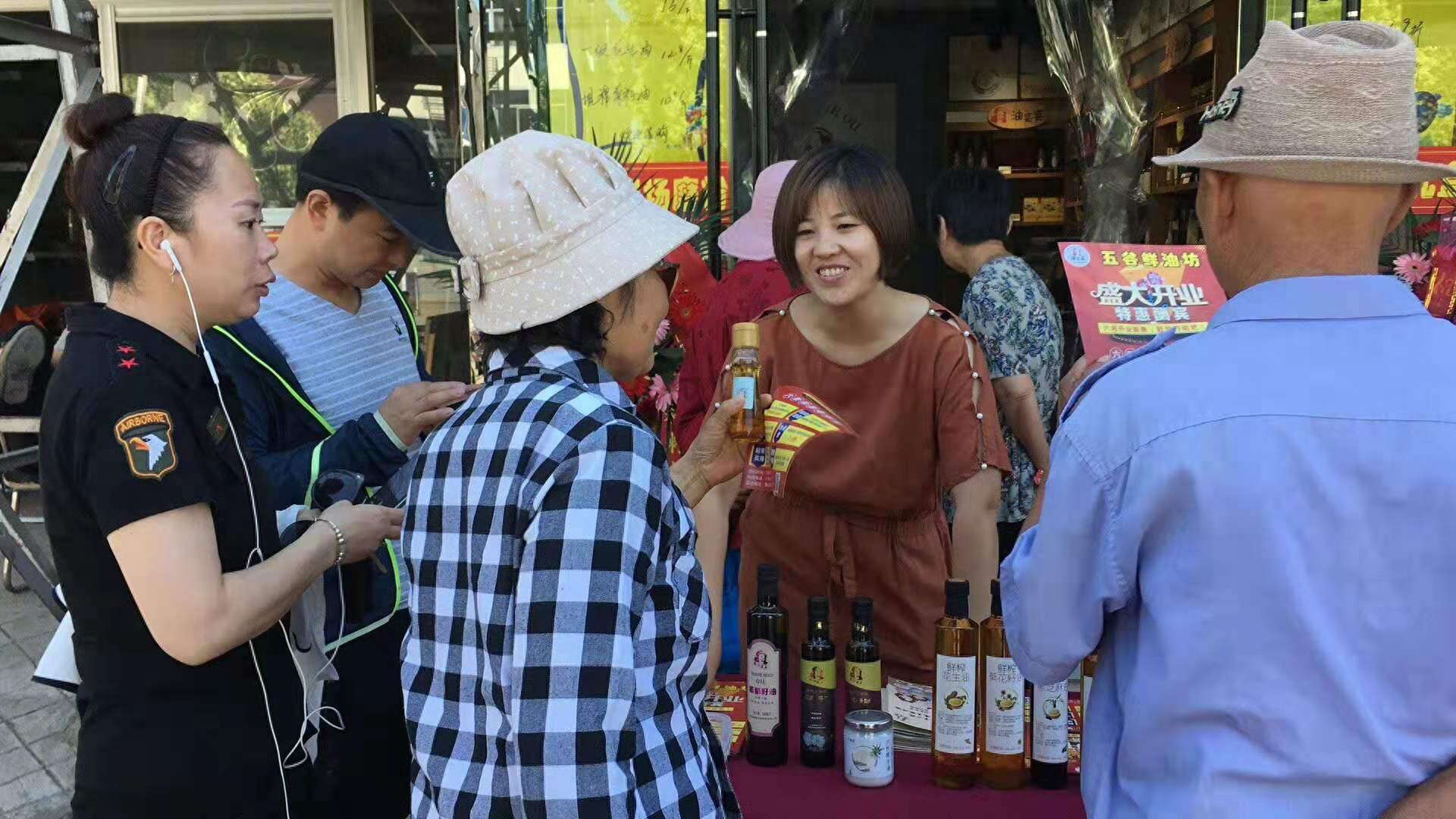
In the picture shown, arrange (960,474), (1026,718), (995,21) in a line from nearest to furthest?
(1026,718), (960,474), (995,21)

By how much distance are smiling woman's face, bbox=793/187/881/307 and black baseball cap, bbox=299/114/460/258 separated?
30.7 inches

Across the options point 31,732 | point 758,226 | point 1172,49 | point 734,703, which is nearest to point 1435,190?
point 1172,49

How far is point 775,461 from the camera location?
1877mm

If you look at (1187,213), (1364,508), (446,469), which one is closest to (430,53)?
(1187,213)

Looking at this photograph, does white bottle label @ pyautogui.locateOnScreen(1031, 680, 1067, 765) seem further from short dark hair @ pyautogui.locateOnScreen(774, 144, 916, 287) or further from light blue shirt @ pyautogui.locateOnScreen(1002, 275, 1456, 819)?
short dark hair @ pyautogui.locateOnScreen(774, 144, 916, 287)

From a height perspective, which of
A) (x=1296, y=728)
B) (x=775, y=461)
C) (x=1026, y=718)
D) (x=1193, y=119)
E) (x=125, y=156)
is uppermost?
(x=1193, y=119)

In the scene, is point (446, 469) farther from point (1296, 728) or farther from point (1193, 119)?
point (1193, 119)

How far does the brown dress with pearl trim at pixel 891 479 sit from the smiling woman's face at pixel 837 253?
0.48ft

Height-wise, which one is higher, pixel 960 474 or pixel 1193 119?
pixel 1193 119

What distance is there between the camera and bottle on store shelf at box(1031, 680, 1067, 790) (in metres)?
1.70

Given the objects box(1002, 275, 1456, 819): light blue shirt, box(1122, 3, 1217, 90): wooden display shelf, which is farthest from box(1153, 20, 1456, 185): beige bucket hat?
box(1122, 3, 1217, 90): wooden display shelf

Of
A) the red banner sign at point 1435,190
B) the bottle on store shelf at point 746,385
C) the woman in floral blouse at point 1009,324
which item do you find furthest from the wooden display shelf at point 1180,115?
the bottle on store shelf at point 746,385

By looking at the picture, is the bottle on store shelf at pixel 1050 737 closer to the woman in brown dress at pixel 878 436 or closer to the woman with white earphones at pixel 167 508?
the woman in brown dress at pixel 878 436

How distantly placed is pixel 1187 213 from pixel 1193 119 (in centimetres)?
56
